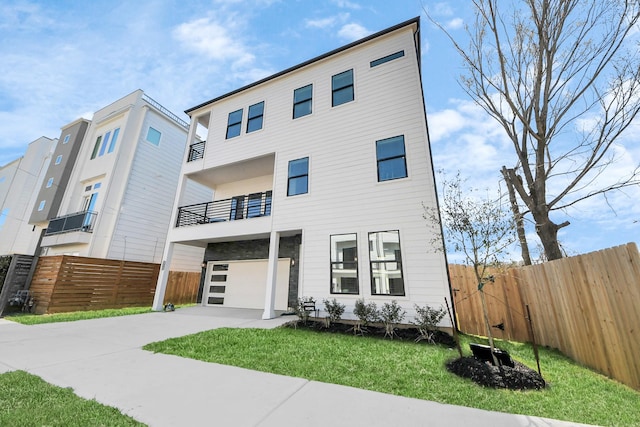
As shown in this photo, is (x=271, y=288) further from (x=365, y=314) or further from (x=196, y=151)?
(x=196, y=151)

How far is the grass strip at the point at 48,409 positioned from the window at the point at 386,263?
587 centimetres

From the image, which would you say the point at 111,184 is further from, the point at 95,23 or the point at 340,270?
the point at 340,270

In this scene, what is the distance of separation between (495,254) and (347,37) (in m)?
9.49

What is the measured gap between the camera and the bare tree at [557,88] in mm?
5660

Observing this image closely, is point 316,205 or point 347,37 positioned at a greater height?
point 347,37

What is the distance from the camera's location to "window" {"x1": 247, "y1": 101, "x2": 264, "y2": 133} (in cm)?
1080

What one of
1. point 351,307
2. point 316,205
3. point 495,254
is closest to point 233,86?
point 316,205

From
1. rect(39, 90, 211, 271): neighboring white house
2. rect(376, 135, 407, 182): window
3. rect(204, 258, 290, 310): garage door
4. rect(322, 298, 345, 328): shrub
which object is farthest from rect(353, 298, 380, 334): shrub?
rect(39, 90, 211, 271): neighboring white house

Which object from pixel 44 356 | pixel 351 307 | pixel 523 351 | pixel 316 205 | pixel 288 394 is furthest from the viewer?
pixel 316 205

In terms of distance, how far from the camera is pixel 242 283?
36.9 feet

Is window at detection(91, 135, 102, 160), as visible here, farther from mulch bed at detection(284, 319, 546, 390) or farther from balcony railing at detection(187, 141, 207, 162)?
mulch bed at detection(284, 319, 546, 390)

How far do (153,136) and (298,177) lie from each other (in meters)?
11.7

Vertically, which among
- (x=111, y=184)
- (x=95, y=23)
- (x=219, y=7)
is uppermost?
(x=219, y=7)

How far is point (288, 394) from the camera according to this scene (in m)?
2.91
